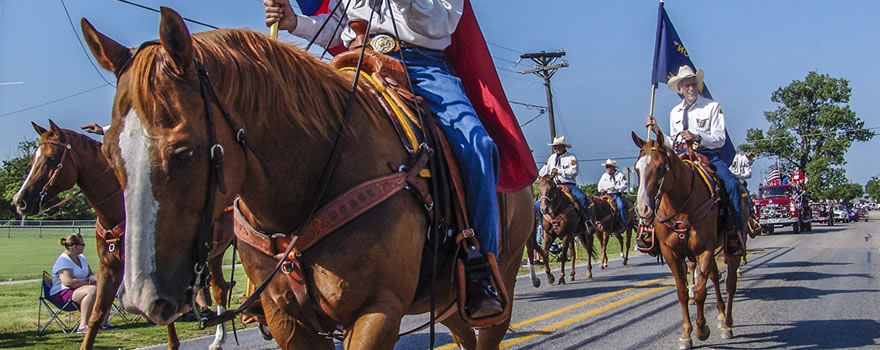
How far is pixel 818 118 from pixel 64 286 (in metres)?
71.8

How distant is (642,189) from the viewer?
7.94 meters

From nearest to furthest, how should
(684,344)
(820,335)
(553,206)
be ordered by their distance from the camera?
(684,344) → (820,335) → (553,206)

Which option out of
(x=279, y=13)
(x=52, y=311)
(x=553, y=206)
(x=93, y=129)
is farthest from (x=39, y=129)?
(x=553, y=206)

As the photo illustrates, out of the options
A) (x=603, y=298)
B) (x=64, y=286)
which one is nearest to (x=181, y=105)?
(x=64, y=286)

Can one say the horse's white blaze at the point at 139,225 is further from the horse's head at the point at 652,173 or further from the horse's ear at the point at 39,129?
the horse's head at the point at 652,173

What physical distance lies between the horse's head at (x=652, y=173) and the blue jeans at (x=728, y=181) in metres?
1.30

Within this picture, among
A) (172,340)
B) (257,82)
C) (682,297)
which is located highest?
(257,82)

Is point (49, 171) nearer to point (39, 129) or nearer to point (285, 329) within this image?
point (39, 129)

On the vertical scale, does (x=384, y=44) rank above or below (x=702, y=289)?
above

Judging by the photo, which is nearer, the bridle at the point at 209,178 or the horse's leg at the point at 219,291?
the bridle at the point at 209,178

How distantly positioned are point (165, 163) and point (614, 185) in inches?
766

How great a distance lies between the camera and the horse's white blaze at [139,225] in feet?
6.93

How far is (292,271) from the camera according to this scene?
2.71 m

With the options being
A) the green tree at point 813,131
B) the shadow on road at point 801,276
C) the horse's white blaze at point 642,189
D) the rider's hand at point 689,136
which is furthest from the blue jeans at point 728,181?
the green tree at point 813,131
